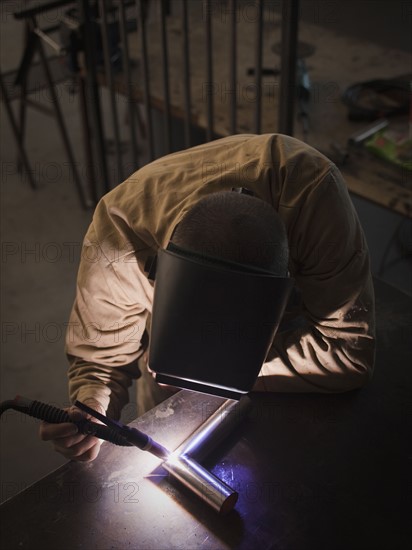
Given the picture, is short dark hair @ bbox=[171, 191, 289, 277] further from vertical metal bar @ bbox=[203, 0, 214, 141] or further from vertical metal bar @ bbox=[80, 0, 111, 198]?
vertical metal bar @ bbox=[80, 0, 111, 198]

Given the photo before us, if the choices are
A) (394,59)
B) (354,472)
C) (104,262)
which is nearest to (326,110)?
(394,59)

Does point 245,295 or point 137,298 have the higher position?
point 245,295

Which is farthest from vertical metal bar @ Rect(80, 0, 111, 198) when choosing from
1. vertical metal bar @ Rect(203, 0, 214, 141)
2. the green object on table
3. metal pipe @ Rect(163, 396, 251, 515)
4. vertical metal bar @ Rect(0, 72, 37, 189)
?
metal pipe @ Rect(163, 396, 251, 515)

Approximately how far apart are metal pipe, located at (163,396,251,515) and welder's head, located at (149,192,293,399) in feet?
0.74

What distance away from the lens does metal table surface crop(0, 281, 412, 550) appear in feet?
3.33

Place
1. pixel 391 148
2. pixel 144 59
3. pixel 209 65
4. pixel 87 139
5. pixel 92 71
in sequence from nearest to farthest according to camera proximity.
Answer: pixel 209 65 → pixel 391 148 → pixel 144 59 → pixel 92 71 → pixel 87 139

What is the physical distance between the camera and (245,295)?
2.72ft

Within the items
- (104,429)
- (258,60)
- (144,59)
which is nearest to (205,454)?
(104,429)

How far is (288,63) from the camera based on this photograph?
1902 mm

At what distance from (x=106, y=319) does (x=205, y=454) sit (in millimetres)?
361

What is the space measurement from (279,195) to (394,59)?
6.72ft

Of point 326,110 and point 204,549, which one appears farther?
point 326,110

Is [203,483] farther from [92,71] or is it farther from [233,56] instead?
[92,71]

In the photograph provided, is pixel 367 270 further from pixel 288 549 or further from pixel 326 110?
pixel 326 110
